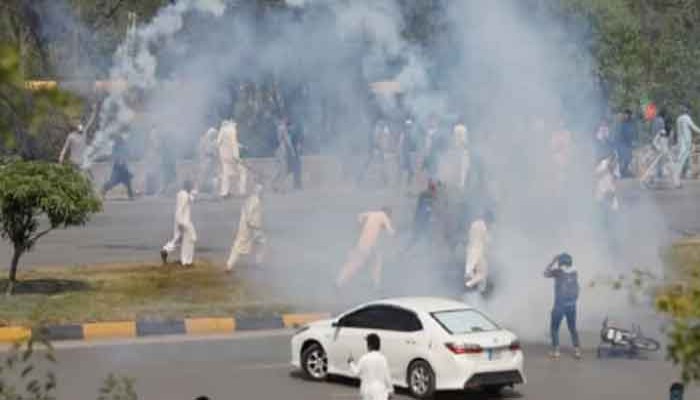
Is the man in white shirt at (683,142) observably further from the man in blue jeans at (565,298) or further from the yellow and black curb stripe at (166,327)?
the man in blue jeans at (565,298)

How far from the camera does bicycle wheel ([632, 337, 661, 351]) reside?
20.7 meters

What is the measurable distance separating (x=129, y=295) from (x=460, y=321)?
7337 millimetres

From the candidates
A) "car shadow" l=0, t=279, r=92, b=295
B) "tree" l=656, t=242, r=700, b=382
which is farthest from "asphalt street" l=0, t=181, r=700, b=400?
"tree" l=656, t=242, r=700, b=382

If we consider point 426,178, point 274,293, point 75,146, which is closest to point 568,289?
point 274,293

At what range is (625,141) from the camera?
38594mm

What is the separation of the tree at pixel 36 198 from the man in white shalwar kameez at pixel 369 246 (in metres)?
3.78

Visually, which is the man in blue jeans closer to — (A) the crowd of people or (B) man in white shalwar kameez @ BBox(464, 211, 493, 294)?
(A) the crowd of people

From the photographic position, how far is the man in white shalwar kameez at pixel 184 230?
1009 inches

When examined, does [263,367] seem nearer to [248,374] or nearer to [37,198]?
[248,374]

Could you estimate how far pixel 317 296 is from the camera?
24922mm

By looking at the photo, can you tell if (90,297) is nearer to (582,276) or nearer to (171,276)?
(171,276)

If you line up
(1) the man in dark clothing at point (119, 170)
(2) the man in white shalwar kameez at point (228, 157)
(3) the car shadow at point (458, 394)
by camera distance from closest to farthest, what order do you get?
(3) the car shadow at point (458, 394)
(2) the man in white shalwar kameez at point (228, 157)
(1) the man in dark clothing at point (119, 170)

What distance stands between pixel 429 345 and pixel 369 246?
7341 mm

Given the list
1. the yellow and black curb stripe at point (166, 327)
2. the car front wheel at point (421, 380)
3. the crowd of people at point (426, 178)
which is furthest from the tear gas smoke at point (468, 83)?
the car front wheel at point (421, 380)
